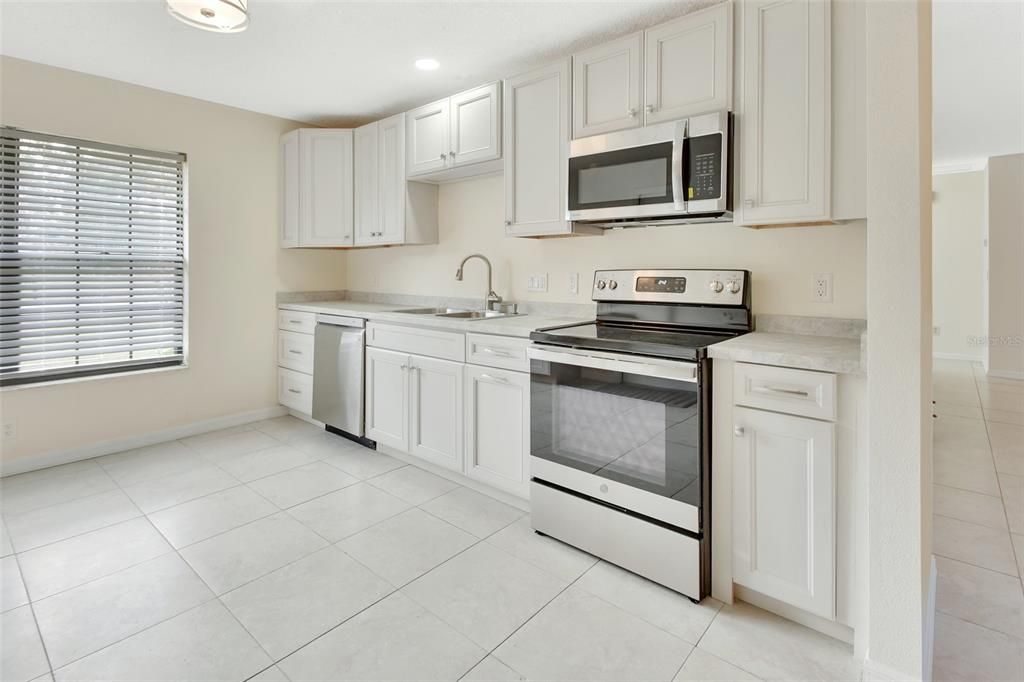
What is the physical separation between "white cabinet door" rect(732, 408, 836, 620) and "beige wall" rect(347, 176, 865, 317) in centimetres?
74

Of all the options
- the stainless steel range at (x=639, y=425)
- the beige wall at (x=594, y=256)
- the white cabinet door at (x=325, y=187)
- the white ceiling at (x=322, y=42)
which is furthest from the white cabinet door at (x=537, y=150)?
the white cabinet door at (x=325, y=187)

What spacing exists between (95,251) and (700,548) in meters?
3.85

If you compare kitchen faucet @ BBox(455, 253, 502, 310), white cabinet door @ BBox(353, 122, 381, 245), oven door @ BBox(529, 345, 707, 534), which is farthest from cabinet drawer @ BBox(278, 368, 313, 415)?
oven door @ BBox(529, 345, 707, 534)

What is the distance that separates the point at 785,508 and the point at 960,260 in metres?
7.44

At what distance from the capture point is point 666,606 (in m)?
1.95

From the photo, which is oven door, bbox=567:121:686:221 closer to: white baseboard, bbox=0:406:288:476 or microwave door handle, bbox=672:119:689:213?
microwave door handle, bbox=672:119:689:213

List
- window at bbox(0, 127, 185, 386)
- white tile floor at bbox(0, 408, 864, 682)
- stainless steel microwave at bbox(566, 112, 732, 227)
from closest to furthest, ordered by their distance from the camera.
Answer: white tile floor at bbox(0, 408, 864, 682)
stainless steel microwave at bbox(566, 112, 732, 227)
window at bbox(0, 127, 185, 386)

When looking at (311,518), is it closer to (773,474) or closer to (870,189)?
(773,474)

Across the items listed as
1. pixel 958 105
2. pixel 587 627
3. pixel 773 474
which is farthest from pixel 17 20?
pixel 958 105

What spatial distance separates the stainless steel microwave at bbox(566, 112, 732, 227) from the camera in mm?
2156

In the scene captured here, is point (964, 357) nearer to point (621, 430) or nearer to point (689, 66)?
point (689, 66)

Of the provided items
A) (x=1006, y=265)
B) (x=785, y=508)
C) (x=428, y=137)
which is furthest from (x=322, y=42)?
(x=1006, y=265)

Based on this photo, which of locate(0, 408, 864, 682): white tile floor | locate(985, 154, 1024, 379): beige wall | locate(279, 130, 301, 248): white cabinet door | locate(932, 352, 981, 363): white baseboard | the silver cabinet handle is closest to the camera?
locate(0, 408, 864, 682): white tile floor

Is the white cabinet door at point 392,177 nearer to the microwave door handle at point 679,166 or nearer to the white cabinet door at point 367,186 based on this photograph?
the white cabinet door at point 367,186
